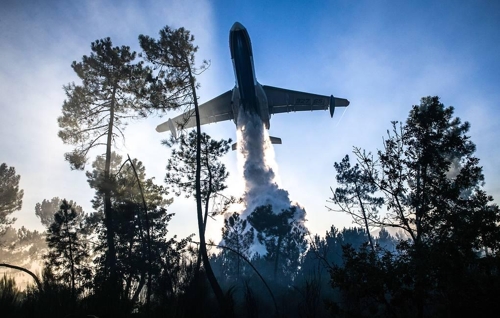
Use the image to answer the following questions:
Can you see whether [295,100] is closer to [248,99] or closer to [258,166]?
[248,99]

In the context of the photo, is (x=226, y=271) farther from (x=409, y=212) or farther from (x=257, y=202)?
(x=409, y=212)

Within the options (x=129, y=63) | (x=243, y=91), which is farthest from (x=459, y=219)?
(x=243, y=91)

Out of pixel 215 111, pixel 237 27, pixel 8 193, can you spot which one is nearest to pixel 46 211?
pixel 8 193

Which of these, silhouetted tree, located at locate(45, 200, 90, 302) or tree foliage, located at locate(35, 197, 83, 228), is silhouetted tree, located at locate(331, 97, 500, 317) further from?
tree foliage, located at locate(35, 197, 83, 228)

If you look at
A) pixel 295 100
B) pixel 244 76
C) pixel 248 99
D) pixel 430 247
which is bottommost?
pixel 430 247

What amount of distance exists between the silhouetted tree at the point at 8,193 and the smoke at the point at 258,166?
28413 millimetres

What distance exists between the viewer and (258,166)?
3781 centimetres

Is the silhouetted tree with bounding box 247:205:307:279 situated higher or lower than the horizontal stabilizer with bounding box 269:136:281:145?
lower

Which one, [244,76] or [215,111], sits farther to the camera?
[215,111]

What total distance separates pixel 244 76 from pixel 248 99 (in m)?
3.06

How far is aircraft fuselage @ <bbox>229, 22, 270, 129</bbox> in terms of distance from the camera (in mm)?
26688

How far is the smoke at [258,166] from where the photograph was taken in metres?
33.5

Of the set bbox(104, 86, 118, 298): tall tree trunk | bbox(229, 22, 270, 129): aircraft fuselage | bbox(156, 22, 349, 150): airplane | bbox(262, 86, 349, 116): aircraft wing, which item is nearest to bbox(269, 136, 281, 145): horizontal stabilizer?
bbox(156, 22, 349, 150): airplane

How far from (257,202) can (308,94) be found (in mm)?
18623
